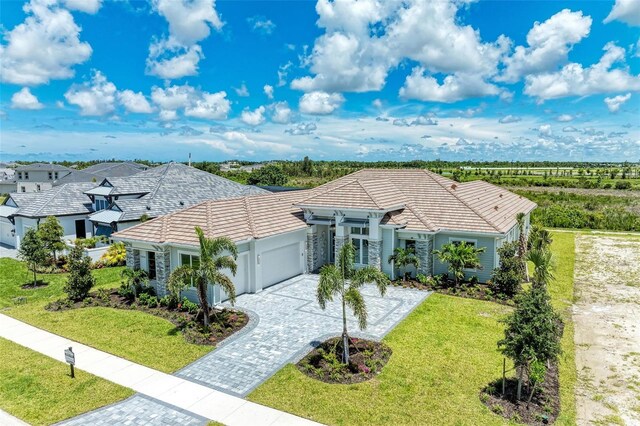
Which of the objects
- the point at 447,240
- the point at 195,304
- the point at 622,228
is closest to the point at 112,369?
the point at 195,304

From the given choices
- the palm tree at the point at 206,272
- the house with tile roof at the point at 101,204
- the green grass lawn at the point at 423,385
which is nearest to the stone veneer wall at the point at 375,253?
the green grass lawn at the point at 423,385

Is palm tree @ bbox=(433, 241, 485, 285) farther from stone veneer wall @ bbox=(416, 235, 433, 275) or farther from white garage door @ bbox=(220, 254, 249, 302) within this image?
white garage door @ bbox=(220, 254, 249, 302)

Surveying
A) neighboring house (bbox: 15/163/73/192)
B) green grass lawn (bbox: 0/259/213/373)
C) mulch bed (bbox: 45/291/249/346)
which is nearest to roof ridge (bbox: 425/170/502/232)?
mulch bed (bbox: 45/291/249/346)

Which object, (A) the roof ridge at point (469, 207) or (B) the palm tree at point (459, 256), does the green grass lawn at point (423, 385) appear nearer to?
(B) the palm tree at point (459, 256)

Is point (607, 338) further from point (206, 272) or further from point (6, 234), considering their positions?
point (6, 234)

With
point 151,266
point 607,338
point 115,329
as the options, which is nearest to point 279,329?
point 115,329

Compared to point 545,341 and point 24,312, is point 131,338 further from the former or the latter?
point 545,341
